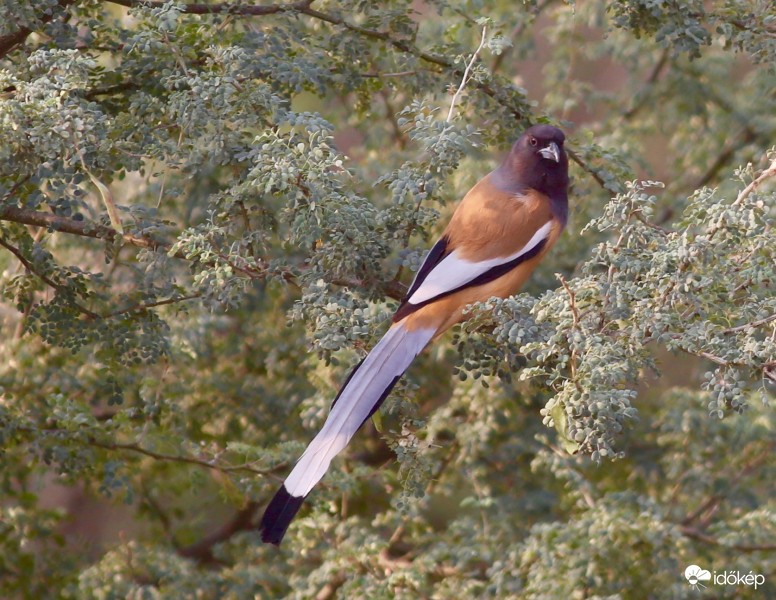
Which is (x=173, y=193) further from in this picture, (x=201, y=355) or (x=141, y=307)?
(x=201, y=355)

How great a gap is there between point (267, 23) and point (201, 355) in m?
1.87

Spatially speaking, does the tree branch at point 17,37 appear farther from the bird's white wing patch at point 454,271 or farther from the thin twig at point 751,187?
the thin twig at point 751,187

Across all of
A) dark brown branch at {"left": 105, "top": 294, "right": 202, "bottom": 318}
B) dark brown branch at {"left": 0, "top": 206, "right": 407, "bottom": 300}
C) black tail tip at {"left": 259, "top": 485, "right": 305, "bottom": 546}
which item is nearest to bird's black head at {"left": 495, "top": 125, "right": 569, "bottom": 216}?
dark brown branch at {"left": 0, "top": 206, "right": 407, "bottom": 300}

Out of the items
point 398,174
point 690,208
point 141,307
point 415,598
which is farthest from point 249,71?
point 415,598

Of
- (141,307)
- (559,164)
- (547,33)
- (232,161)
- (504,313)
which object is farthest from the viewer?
(547,33)

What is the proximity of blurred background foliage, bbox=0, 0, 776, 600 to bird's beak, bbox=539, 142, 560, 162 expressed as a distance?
84mm

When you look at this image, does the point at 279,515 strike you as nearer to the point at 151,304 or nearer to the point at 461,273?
the point at 151,304

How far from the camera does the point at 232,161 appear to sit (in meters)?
3.04

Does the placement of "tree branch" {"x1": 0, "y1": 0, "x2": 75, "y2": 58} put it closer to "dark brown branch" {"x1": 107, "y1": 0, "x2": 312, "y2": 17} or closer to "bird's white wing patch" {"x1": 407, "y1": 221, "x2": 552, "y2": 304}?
"dark brown branch" {"x1": 107, "y1": 0, "x2": 312, "y2": 17}

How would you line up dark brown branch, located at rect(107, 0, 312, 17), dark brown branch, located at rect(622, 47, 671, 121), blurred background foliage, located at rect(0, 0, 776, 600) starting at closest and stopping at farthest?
1. blurred background foliage, located at rect(0, 0, 776, 600)
2. dark brown branch, located at rect(107, 0, 312, 17)
3. dark brown branch, located at rect(622, 47, 671, 121)

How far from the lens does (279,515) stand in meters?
2.90

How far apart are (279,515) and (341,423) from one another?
0.31 m

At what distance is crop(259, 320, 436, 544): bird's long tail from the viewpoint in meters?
2.90

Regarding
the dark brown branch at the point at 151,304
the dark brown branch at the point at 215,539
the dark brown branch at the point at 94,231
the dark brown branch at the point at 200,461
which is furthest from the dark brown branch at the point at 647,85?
the dark brown branch at the point at 151,304
